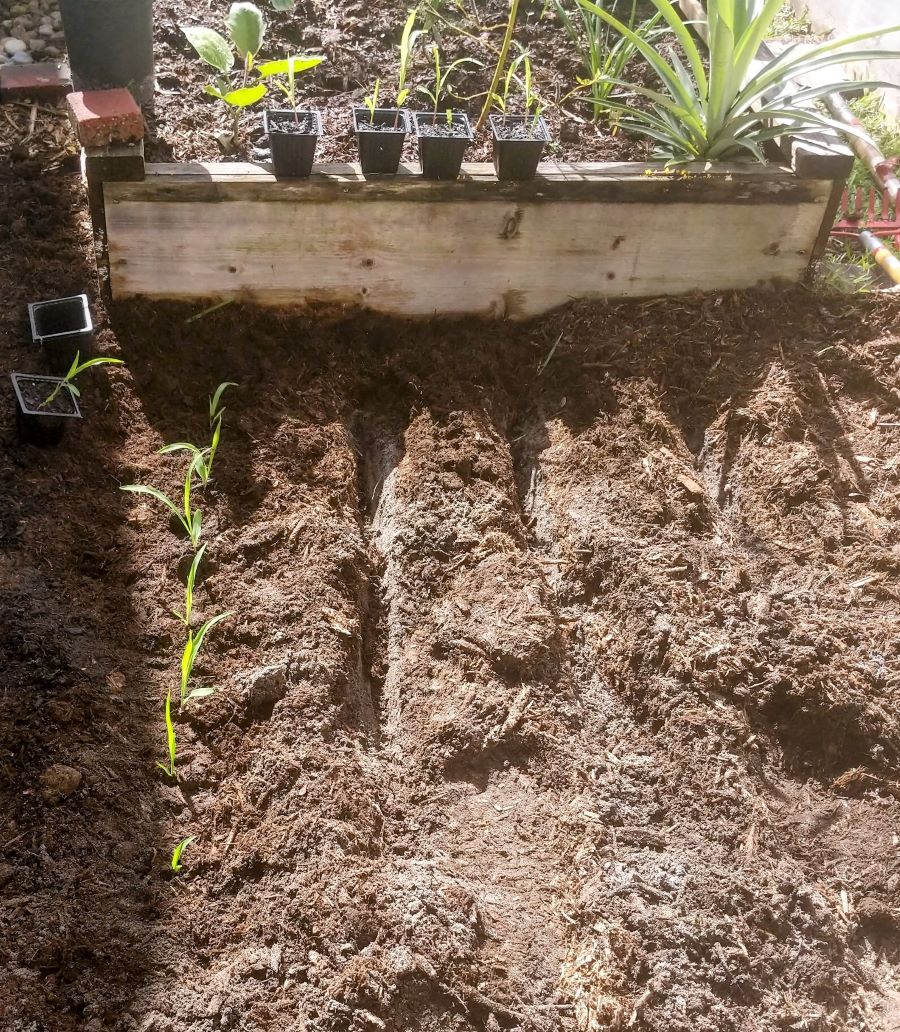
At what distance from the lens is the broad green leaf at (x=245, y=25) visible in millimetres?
2701

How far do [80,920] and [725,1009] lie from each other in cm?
114

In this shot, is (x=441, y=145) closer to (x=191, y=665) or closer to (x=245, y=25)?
(x=245, y=25)

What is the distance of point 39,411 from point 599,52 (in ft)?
7.14

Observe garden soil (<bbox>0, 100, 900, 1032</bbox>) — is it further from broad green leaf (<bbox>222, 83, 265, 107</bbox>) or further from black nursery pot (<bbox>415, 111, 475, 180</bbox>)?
broad green leaf (<bbox>222, 83, 265, 107</bbox>)

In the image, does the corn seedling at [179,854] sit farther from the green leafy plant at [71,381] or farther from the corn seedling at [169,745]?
the green leafy plant at [71,381]

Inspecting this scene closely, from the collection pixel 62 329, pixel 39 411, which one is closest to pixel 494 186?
pixel 62 329

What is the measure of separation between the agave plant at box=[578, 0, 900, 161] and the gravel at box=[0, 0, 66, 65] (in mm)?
2084

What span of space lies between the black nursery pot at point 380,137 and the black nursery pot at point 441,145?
0.06 meters

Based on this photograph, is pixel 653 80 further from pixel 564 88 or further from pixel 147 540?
pixel 147 540

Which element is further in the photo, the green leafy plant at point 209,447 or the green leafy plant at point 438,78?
the green leafy plant at point 438,78

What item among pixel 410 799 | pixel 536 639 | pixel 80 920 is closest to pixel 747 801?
pixel 536 639

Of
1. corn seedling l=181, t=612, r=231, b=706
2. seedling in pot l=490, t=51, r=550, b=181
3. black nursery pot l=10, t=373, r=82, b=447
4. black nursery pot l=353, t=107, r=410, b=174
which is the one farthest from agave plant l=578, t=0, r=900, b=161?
corn seedling l=181, t=612, r=231, b=706

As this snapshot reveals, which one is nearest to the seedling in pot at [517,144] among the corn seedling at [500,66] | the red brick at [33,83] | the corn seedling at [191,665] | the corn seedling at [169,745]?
the corn seedling at [500,66]

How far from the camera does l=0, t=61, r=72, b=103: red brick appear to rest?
3.31 metres
